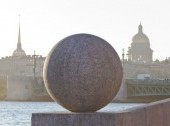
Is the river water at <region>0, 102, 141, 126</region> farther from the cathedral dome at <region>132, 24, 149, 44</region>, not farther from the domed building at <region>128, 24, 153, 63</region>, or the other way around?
the cathedral dome at <region>132, 24, 149, 44</region>

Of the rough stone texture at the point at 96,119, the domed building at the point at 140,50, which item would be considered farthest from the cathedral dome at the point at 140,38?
the rough stone texture at the point at 96,119

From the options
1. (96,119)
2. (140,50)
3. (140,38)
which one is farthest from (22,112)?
(140,38)

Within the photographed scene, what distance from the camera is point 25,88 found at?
76.4 meters

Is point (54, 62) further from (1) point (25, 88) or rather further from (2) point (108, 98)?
(1) point (25, 88)

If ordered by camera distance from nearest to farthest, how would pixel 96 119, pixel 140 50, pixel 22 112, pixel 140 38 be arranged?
pixel 96 119 < pixel 22 112 < pixel 140 50 < pixel 140 38

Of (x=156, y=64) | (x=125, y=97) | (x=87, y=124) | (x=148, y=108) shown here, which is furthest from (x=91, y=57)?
(x=156, y=64)

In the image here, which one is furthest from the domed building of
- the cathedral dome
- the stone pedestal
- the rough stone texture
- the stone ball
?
the stone pedestal

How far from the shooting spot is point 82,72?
8.52m

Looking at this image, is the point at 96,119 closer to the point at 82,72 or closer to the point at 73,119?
the point at 73,119

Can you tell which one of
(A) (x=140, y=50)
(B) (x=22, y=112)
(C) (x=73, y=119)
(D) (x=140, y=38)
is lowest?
(B) (x=22, y=112)

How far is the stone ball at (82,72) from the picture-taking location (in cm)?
853

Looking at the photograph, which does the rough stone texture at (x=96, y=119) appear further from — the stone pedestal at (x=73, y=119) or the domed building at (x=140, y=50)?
the domed building at (x=140, y=50)

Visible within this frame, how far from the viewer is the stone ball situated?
8.53 m

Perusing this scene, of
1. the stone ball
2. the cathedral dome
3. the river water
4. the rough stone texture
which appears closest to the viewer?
the rough stone texture
